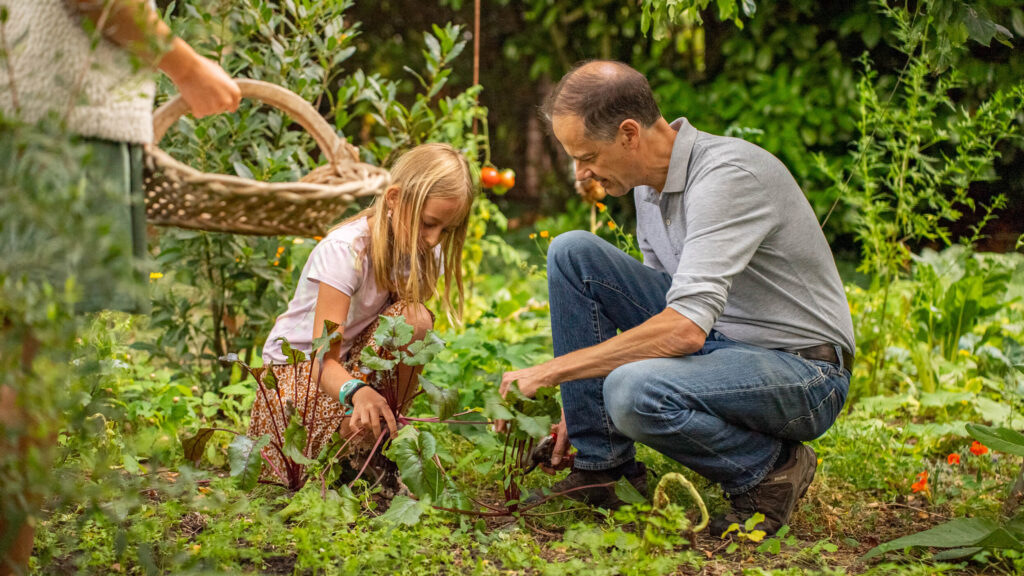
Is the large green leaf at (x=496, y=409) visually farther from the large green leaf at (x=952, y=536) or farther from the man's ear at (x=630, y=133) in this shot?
the large green leaf at (x=952, y=536)

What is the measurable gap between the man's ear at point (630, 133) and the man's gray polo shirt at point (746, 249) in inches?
3.8

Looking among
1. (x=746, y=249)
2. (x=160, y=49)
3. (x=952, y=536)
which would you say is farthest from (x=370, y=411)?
(x=952, y=536)

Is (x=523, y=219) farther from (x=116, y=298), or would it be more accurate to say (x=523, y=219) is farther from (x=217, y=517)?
(x=116, y=298)

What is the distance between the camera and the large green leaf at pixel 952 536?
1810 millimetres

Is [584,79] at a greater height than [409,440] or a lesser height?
greater

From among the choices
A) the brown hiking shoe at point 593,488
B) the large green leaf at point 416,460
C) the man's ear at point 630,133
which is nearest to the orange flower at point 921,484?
the brown hiking shoe at point 593,488

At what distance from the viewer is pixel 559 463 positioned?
7.43 ft

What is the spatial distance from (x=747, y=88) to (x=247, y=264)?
12.6ft

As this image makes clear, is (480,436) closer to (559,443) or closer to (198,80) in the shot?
(559,443)

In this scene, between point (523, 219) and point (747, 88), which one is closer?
point (747, 88)

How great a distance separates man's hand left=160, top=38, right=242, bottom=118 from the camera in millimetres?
1343

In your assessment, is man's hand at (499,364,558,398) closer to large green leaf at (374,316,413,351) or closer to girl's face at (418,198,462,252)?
large green leaf at (374,316,413,351)

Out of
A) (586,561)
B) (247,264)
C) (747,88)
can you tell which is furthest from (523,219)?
(586,561)

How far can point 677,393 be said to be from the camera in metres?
1.95
